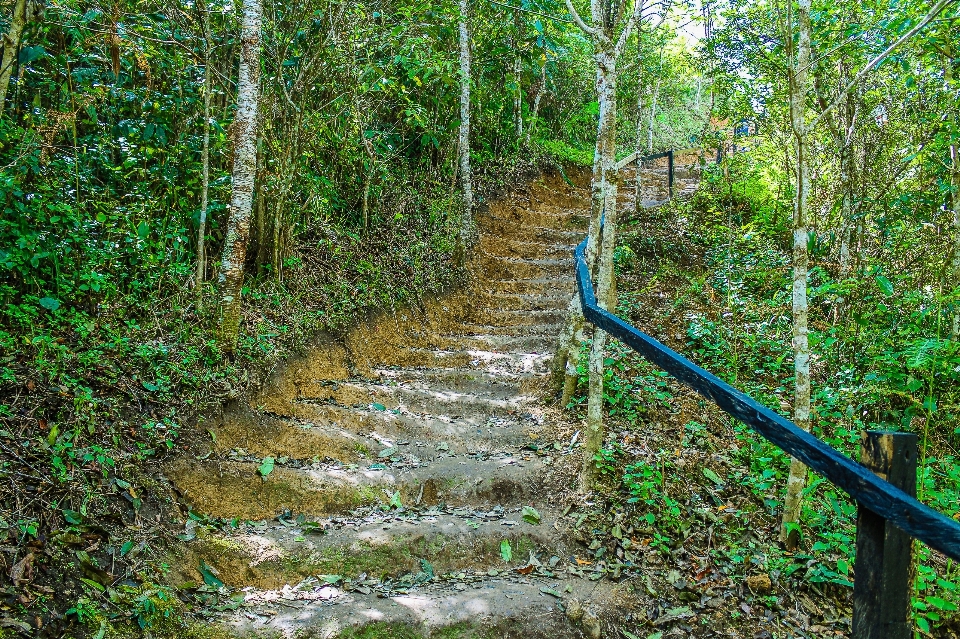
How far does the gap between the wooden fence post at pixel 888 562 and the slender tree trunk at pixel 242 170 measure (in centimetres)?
435

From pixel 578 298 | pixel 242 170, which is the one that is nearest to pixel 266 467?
pixel 242 170

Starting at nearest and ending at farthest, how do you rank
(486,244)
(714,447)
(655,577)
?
1. (655,577)
2. (714,447)
3. (486,244)

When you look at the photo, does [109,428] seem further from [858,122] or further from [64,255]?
[858,122]

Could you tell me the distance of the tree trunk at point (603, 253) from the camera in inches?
161

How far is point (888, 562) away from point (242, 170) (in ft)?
15.6

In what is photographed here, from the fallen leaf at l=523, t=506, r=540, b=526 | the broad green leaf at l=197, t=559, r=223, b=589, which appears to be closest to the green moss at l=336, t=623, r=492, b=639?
the broad green leaf at l=197, t=559, r=223, b=589

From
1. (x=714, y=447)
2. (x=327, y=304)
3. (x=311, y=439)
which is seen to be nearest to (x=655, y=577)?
(x=714, y=447)

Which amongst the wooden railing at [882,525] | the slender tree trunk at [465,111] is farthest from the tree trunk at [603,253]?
the slender tree trunk at [465,111]

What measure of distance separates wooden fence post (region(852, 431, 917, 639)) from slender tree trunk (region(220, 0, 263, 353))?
14.3ft

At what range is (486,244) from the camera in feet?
33.5

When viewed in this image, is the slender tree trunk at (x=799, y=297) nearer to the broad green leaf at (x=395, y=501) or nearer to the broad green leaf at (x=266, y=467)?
the broad green leaf at (x=395, y=501)

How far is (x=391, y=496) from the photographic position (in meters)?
4.02

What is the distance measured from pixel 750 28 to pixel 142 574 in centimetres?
912

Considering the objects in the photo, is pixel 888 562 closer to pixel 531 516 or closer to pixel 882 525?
pixel 882 525
